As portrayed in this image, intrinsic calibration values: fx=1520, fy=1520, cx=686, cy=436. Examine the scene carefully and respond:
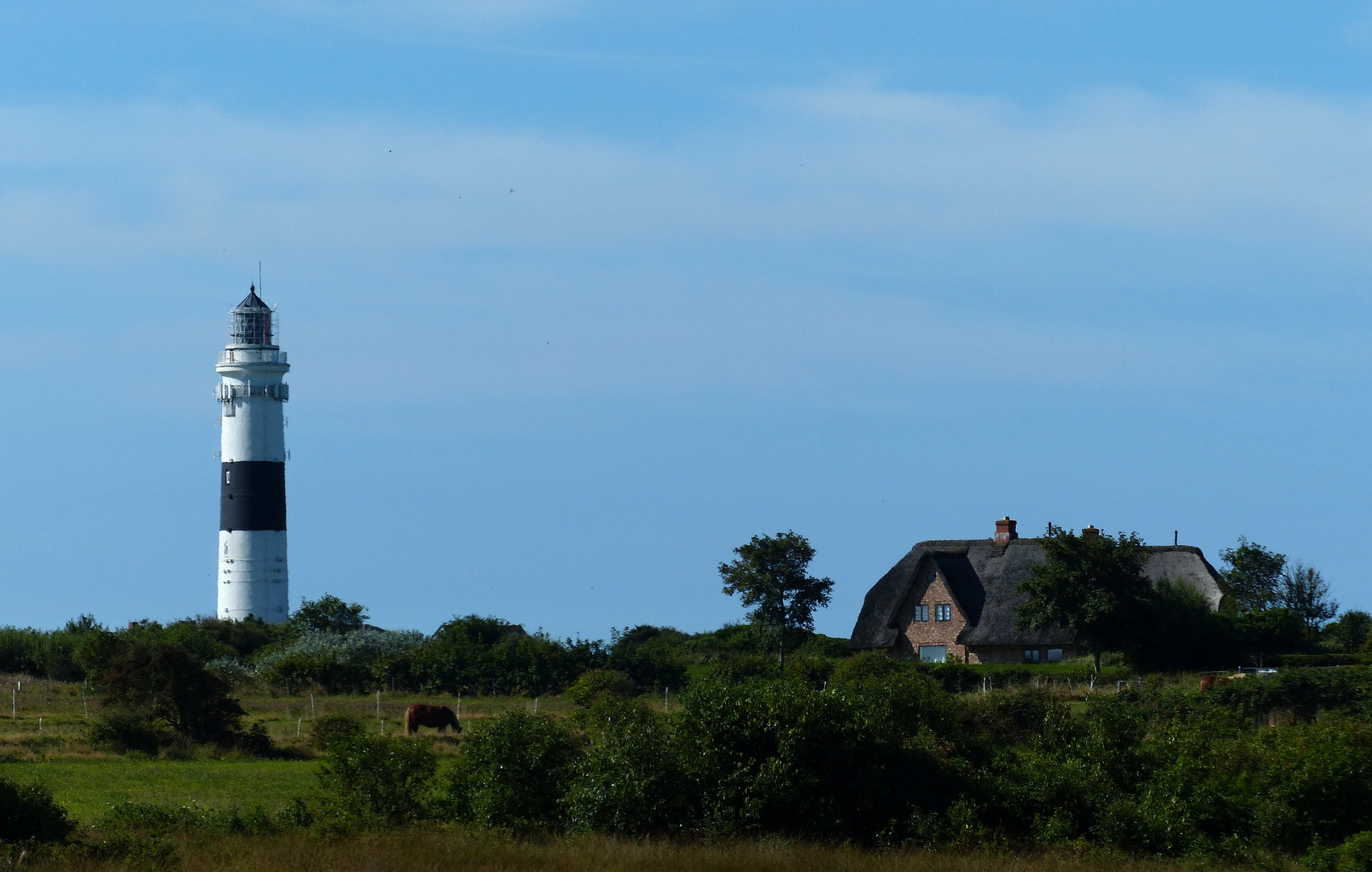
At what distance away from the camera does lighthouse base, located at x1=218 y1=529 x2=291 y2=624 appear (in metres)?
67.8

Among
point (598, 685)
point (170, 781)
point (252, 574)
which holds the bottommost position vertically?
point (170, 781)

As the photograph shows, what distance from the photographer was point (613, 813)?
21.7 m

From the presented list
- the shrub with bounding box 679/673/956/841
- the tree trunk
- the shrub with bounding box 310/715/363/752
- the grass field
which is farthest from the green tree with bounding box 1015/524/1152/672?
the shrub with bounding box 679/673/956/841

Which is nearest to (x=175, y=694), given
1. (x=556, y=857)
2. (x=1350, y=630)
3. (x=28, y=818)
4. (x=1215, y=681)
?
(x=28, y=818)

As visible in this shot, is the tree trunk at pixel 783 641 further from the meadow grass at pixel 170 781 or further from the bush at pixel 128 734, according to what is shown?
the bush at pixel 128 734

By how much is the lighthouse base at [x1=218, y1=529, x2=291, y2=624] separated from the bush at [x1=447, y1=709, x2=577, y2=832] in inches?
1862

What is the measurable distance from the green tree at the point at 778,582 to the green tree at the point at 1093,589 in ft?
33.6

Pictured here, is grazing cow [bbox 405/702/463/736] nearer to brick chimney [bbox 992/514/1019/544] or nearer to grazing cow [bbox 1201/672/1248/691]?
grazing cow [bbox 1201/672/1248/691]

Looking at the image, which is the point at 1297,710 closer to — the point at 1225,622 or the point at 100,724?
the point at 1225,622

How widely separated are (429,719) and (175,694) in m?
6.07

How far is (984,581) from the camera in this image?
61.0m

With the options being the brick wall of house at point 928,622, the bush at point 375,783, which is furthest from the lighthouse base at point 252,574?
the bush at point 375,783

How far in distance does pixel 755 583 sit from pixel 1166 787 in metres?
36.2

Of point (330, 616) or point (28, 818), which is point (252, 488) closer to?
point (330, 616)
